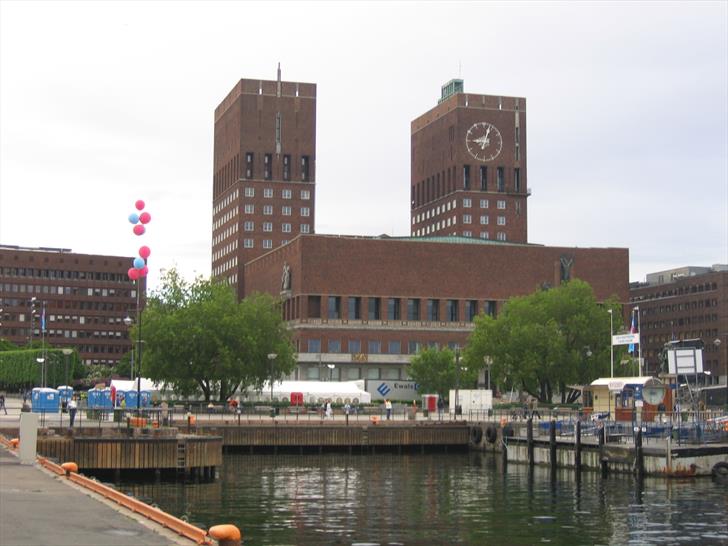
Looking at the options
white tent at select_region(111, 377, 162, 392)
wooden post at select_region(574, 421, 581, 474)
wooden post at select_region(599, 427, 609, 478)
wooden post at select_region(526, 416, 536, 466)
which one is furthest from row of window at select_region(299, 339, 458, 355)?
wooden post at select_region(599, 427, 609, 478)

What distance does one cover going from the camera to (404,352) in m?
156

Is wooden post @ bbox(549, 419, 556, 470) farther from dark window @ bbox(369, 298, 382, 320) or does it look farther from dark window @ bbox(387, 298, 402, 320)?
dark window @ bbox(387, 298, 402, 320)

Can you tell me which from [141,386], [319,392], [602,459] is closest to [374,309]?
[319,392]

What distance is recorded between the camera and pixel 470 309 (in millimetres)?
160250

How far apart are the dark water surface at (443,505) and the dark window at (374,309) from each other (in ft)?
270

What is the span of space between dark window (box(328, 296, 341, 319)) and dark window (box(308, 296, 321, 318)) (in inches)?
63.0

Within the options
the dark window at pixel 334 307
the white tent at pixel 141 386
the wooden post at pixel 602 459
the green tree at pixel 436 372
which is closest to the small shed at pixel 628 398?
the wooden post at pixel 602 459

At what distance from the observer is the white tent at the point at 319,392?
112938 millimetres

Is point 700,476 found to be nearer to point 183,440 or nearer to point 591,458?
point 591,458

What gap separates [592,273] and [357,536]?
128172 millimetres

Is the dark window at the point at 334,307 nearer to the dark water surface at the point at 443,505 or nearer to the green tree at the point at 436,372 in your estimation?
the green tree at the point at 436,372

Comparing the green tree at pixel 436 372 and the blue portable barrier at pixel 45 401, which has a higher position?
the green tree at pixel 436 372

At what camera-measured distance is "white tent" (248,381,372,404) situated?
113 metres

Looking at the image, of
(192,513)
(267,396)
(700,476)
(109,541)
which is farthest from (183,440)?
(267,396)
